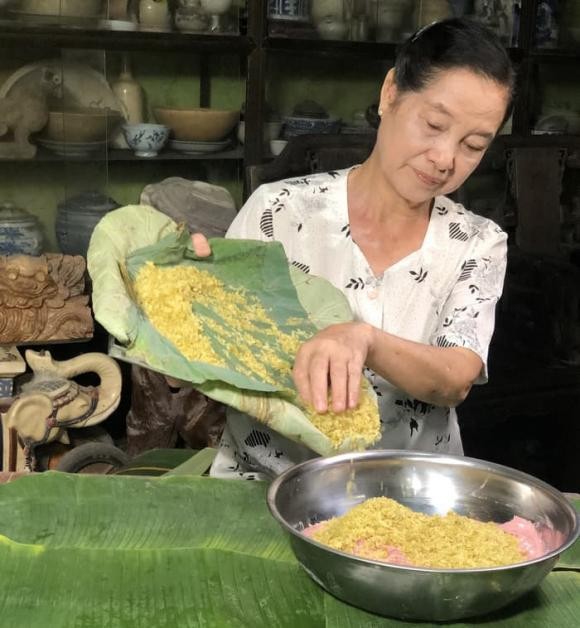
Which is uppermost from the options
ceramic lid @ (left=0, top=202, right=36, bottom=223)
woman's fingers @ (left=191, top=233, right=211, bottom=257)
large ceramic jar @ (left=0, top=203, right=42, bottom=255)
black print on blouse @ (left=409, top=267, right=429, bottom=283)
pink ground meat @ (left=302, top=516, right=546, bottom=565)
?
woman's fingers @ (left=191, top=233, right=211, bottom=257)

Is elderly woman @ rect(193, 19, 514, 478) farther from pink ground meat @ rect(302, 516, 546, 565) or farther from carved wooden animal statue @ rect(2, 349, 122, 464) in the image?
carved wooden animal statue @ rect(2, 349, 122, 464)

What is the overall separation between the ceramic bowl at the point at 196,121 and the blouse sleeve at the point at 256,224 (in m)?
1.55

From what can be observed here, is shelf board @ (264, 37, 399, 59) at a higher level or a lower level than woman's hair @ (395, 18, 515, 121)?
lower

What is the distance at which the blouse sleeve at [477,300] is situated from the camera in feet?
5.03

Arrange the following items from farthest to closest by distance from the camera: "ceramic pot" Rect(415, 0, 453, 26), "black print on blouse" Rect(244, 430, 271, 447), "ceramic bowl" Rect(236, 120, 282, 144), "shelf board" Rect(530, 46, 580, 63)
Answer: "shelf board" Rect(530, 46, 580, 63)
"ceramic pot" Rect(415, 0, 453, 26)
"ceramic bowl" Rect(236, 120, 282, 144)
"black print on blouse" Rect(244, 430, 271, 447)

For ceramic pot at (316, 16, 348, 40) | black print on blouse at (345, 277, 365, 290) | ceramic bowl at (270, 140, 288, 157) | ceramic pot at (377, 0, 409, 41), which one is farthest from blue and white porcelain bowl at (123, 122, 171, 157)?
black print on blouse at (345, 277, 365, 290)

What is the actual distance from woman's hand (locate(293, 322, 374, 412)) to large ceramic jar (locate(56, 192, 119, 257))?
1912 millimetres

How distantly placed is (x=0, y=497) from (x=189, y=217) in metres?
1.65

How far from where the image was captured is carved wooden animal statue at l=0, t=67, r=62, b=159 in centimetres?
289

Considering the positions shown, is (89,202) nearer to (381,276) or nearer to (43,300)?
(43,300)

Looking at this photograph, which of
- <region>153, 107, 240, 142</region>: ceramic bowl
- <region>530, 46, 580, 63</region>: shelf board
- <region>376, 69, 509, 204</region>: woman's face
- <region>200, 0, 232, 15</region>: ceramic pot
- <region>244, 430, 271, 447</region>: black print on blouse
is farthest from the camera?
<region>530, 46, 580, 63</region>: shelf board

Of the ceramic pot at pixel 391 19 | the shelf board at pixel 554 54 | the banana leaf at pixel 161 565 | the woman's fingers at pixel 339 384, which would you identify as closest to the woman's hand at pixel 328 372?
the woman's fingers at pixel 339 384

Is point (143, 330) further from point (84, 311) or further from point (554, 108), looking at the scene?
point (554, 108)

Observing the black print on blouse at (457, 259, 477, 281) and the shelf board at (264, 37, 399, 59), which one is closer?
the black print on blouse at (457, 259, 477, 281)
